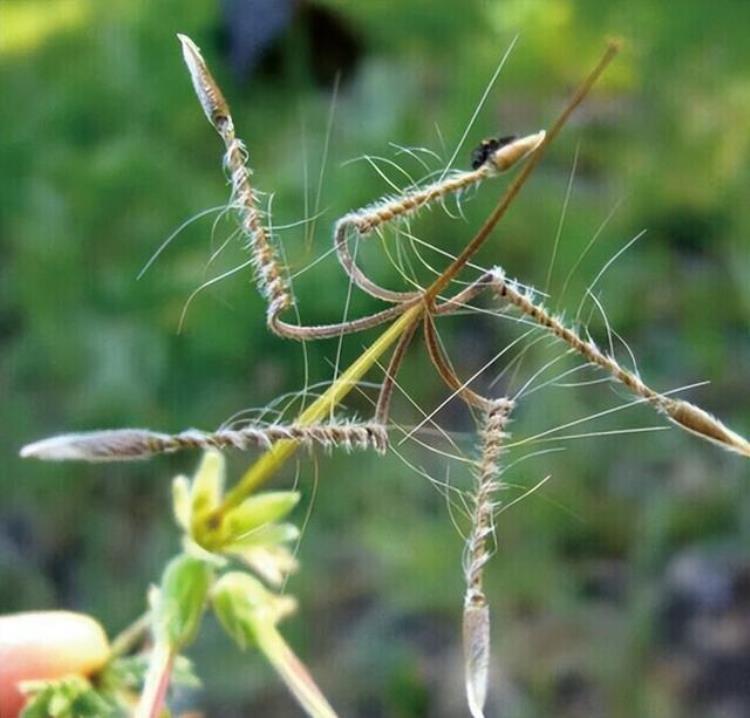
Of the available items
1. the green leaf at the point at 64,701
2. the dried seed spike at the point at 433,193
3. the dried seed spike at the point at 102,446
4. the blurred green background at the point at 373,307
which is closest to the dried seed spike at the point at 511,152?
the dried seed spike at the point at 433,193

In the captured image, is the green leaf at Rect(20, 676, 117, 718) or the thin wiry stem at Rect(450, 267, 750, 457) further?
the green leaf at Rect(20, 676, 117, 718)

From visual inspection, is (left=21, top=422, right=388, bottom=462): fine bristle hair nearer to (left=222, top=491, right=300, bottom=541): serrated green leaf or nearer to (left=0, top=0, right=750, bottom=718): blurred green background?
(left=222, top=491, right=300, bottom=541): serrated green leaf

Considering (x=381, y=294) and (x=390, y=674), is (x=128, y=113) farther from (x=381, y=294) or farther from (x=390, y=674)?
(x=381, y=294)

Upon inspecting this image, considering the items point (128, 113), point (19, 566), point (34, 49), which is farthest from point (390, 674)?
point (34, 49)

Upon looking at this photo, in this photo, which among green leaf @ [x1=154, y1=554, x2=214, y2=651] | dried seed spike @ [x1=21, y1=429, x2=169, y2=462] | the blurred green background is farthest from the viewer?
the blurred green background

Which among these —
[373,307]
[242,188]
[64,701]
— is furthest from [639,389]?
[373,307]

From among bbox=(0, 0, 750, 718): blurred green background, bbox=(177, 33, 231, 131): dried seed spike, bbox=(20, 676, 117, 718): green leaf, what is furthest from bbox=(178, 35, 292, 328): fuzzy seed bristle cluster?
bbox=(0, 0, 750, 718): blurred green background

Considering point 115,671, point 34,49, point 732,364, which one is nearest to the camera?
point 115,671

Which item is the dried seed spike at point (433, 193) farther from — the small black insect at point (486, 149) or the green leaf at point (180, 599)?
the green leaf at point (180, 599)
